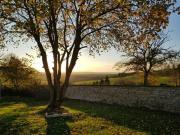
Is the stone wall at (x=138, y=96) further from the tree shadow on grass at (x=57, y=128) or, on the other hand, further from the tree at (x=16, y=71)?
the tree at (x=16, y=71)

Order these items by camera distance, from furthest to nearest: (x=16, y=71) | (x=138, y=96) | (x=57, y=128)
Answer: (x=16, y=71) → (x=138, y=96) → (x=57, y=128)

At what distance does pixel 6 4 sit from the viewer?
70.7 feet

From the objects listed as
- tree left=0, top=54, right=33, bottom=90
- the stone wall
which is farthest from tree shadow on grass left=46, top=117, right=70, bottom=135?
tree left=0, top=54, right=33, bottom=90

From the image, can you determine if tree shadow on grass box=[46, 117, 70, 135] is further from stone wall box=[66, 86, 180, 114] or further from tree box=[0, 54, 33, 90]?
tree box=[0, 54, 33, 90]

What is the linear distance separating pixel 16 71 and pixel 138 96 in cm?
4033

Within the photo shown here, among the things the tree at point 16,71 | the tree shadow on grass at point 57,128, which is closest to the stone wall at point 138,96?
the tree shadow on grass at point 57,128

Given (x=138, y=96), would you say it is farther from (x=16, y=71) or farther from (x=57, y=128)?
(x=16, y=71)

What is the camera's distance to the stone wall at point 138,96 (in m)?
22.2

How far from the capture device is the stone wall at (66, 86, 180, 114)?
22250 mm

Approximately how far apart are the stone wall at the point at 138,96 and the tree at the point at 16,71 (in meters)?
25.9

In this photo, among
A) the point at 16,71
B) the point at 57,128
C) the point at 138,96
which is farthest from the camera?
the point at 16,71

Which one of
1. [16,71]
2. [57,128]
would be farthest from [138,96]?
[16,71]

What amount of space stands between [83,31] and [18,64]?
136 feet

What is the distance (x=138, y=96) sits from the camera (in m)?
26.5
